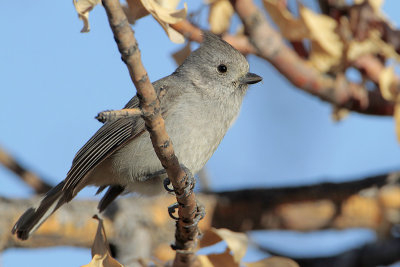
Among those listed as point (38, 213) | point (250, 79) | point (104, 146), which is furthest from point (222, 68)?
point (38, 213)

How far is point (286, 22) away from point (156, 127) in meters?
1.44

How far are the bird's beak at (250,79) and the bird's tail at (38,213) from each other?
1.10 m

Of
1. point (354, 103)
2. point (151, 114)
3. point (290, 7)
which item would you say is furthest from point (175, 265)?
point (290, 7)

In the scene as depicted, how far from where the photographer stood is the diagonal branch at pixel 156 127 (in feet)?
5.09

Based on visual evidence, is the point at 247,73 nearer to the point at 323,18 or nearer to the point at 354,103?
the point at 323,18

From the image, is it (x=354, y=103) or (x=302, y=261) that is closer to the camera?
(x=354, y=103)

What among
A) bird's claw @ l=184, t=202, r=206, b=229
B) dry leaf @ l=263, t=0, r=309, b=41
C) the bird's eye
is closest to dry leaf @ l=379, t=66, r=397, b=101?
dry leaf @ l=263, t=0, r=309, b=41

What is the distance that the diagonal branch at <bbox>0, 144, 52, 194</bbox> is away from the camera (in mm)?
4270

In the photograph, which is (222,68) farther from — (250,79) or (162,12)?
(162,12)

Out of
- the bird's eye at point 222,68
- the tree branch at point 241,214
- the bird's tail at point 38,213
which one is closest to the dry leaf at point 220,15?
the bird's eye at point 222,68

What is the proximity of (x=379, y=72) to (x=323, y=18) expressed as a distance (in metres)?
0.50

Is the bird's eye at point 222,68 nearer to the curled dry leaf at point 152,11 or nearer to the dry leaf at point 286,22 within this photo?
the dry leaf at point 286,22

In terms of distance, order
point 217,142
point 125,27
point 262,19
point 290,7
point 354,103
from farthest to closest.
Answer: point 290,7 < point 354,103 < point 262,19 < point 217,142 < point 125,27

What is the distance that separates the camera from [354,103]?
3523 millimetres
